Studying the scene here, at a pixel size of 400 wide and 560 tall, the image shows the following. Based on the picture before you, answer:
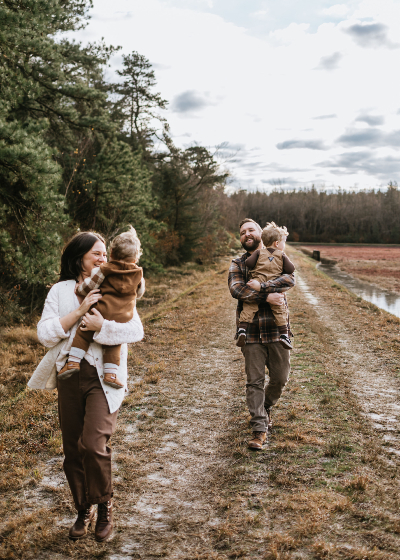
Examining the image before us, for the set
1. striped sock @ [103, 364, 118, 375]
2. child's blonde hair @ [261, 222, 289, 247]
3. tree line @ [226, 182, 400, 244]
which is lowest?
striped sock @ [103, 364, 118, 375]

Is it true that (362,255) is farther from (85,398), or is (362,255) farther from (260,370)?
(85,398)

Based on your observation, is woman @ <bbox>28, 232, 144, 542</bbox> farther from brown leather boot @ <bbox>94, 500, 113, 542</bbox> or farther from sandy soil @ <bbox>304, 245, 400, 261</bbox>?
sandy soil @ <bbox>304, 245, 400, 261</bbox>

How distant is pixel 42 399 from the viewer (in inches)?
222

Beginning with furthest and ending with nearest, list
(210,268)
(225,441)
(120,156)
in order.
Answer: (210,268), (120,156), (225,441)

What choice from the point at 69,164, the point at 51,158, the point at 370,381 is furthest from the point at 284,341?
the point at 69,164

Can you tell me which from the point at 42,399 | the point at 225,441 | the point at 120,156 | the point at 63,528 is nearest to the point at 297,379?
the point at 225,441

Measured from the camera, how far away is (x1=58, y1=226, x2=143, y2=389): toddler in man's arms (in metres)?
2.66

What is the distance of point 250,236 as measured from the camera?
4.17m

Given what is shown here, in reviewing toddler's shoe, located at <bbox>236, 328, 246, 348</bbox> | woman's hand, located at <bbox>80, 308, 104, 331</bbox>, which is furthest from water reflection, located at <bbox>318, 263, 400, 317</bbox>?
woman's hand, located at <bbox>80, 308, 104, 331</bbox>

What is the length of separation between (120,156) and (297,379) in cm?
975

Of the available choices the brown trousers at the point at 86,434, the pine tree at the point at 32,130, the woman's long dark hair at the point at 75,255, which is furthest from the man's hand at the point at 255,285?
the pine tree at the point at 32,130

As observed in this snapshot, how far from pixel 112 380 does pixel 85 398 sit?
0.22 meters

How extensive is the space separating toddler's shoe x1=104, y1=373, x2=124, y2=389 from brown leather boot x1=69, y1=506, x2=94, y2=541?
86 centimetres

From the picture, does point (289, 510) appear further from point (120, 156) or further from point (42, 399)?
point (120, 156)
